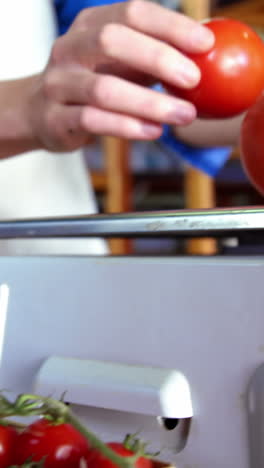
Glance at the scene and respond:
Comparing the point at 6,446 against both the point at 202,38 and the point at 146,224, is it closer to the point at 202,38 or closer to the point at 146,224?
the point at 146,224

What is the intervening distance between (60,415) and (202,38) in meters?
0.32

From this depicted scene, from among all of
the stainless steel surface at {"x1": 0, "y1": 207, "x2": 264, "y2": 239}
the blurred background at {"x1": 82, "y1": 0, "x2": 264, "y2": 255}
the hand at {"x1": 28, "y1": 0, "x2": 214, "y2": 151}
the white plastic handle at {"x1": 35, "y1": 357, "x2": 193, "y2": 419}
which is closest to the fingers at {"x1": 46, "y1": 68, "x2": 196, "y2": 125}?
the hand at {"x1": 28, "y1": 0, "x2": 214, "y2": 151}

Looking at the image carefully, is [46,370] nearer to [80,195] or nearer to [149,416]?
[149,416]

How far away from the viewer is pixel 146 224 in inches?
17.3

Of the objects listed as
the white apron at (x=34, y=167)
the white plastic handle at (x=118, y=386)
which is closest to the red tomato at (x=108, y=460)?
the white plastic handle at (x=118, y=386)

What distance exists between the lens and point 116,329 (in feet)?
1.39

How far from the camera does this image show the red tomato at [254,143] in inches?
19.5

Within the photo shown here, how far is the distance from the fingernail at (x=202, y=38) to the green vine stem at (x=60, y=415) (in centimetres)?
32

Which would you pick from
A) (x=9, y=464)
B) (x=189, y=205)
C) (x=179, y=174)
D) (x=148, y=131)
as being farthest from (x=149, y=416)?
(x=179, y=174)

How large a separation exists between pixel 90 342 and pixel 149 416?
0.07m

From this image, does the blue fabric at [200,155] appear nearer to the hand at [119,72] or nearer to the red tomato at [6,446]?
the hand at [119,72]

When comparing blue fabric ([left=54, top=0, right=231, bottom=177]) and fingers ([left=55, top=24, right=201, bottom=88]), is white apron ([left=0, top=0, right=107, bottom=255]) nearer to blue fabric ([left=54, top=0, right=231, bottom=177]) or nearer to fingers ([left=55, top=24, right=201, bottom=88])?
blue fabric ([left=54, top=0, right=231, bottom=177])

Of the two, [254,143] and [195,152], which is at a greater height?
[254,143]

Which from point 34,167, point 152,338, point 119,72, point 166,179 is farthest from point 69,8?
point 166,179
